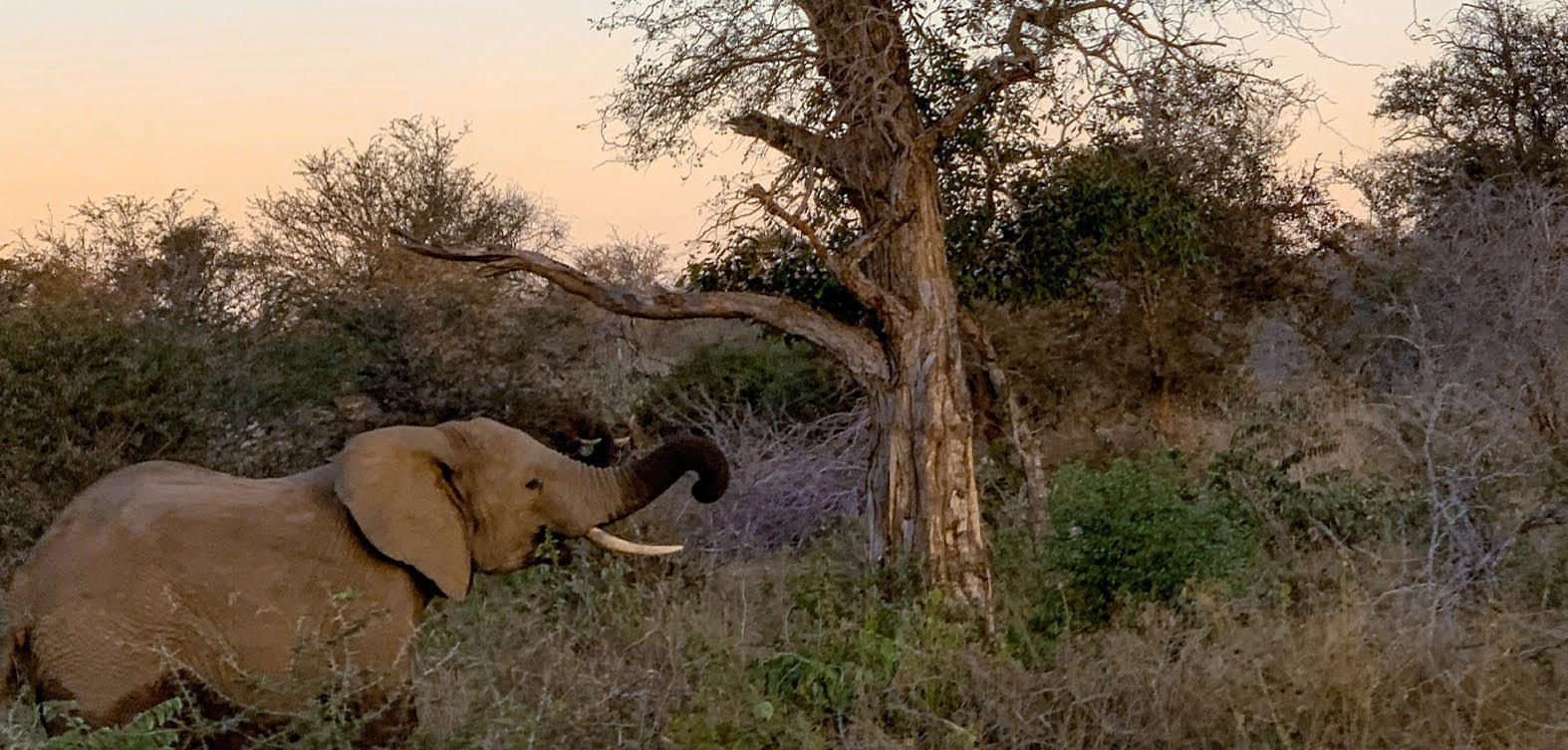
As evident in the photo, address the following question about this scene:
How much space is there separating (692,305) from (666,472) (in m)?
1.32

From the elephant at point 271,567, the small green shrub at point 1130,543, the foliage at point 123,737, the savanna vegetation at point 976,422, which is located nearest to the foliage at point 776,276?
the savanna vegetation at point 976,422

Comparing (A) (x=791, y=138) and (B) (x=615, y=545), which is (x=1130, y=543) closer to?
(B) (x=615, y=545)

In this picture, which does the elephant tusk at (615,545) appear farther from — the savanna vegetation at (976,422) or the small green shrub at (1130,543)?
the small green shrub at (1130,543)

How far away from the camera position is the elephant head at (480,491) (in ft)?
23.3

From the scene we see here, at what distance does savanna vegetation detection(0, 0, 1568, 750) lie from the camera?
6.75m

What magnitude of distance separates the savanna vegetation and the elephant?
11.1 inches

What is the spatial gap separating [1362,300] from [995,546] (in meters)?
11.3

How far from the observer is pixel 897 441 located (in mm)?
9055

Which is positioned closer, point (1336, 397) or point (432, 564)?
point (432, 564)

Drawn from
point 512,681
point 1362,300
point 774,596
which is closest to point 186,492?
point 512,681

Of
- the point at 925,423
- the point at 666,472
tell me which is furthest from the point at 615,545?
the point at 925,423

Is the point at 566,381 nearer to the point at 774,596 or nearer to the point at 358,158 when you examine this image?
the point at 774,596

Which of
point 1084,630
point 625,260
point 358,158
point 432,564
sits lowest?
point 1084,630

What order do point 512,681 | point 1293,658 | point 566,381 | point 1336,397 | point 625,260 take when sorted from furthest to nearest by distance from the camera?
point 625,260 → point 1336,397 → point 566,381 → point 512,681 → point 1293,658
